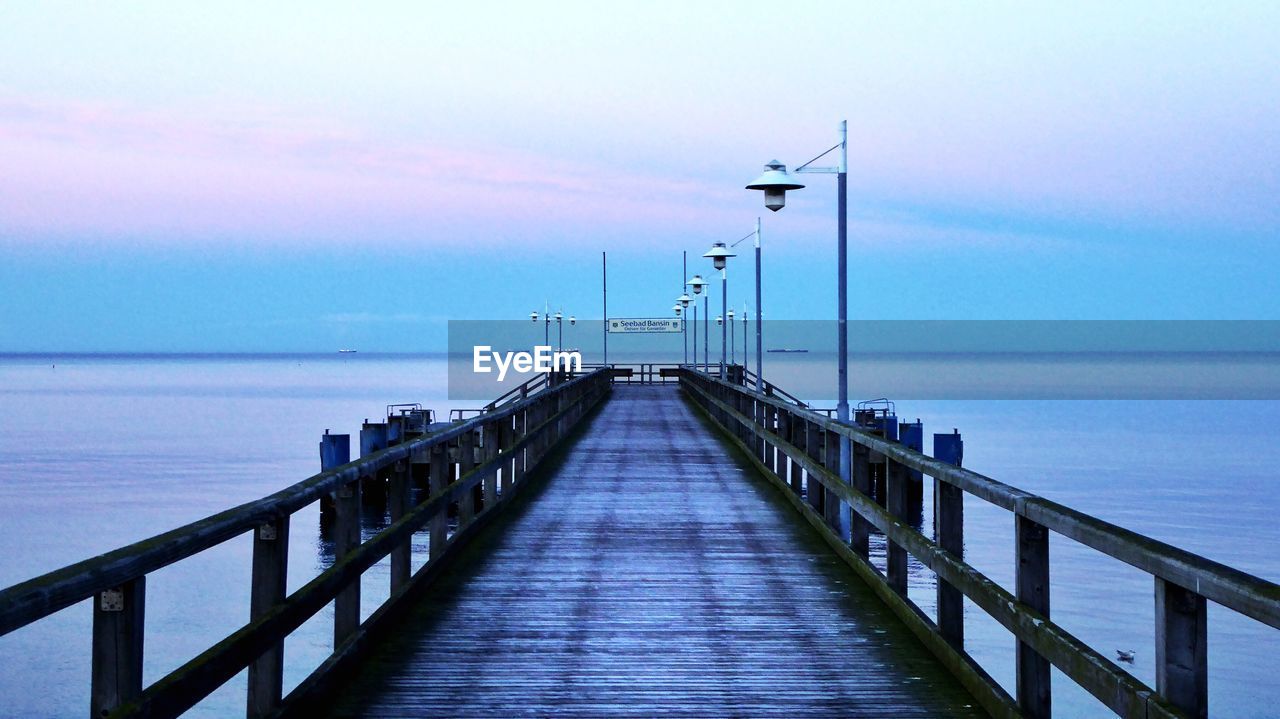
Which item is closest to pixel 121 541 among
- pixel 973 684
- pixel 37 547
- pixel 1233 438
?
pixel 37 547

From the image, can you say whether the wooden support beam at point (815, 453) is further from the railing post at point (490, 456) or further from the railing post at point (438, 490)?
the railing post at point (438, 490)

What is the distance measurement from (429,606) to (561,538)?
319 cm

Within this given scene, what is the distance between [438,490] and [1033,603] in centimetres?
480

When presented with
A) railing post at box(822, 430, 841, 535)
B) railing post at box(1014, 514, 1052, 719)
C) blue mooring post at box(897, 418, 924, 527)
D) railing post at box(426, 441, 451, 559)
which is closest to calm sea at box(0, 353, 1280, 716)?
blue mooring post at box(897, 418, 924, 527)

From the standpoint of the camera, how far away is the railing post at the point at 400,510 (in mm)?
7227

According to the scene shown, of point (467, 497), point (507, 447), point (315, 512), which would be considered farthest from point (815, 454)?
point (315, 512)

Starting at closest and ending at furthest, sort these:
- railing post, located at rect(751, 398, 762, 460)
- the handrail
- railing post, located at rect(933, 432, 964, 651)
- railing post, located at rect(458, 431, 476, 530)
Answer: the handrail < railing post, located at rect(933, 432, 964, 651) < railing post, located at rect(458, 431, 476, 530) < railing post, located at rect(751, 398, 762, 460)

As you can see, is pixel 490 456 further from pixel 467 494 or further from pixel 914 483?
pixel 914 483

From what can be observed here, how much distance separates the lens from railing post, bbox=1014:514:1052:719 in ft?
16.0

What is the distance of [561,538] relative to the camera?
35.6 feet

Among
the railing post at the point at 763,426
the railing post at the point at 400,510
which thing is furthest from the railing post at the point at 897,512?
the railing post at the point at 763,426

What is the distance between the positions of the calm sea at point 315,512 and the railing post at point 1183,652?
967cm

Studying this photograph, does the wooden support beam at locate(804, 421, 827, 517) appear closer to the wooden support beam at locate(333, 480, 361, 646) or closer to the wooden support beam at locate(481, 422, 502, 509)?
the wooden support beam at locate(481, 422, 502, 509)

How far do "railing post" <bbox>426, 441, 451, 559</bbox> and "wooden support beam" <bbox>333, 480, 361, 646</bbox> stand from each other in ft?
6.40
